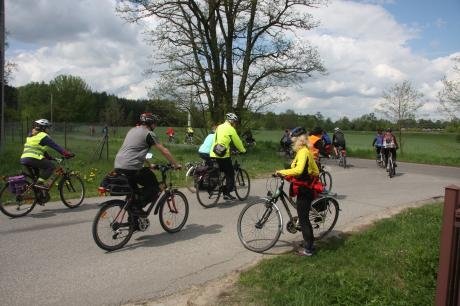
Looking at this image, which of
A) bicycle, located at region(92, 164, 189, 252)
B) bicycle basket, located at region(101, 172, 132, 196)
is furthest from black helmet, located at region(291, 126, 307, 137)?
bicycle basket, located at region(101, 172, 132, 196)

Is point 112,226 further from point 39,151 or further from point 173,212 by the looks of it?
point 39,151

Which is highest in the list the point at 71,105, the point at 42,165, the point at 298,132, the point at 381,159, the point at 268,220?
the point at 71,105

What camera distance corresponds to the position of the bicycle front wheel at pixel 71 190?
9.94m

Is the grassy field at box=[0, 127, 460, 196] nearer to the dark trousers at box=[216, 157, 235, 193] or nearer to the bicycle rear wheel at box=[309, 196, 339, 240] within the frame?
the dark trousers at box=[216, 157, 235, 193]

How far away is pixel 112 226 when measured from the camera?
6832 millimetres

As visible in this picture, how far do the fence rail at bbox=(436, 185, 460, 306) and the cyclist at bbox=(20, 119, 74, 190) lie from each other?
23.9ft

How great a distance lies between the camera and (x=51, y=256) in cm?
649

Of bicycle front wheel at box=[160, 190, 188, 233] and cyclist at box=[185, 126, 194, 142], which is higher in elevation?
cyclist at box=[185, 126, 194, 142]

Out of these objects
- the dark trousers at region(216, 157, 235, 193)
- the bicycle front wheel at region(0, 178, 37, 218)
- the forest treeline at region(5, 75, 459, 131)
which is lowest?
the bicycle front wheel at region(0, 178, 37, 218)

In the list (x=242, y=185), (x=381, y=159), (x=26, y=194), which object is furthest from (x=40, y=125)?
(x=381, y=159)

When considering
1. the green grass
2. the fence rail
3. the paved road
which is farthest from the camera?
the paved road

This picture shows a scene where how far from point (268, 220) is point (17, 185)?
501 centimetres

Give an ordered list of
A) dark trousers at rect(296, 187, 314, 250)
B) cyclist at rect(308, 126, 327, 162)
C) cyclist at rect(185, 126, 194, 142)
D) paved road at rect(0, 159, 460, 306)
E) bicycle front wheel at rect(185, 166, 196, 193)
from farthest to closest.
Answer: cyclist at rect(185, 126, 194, 142)
bicycle front wheel at rect(185, 166, 196, 193)
cyclist at rect(308, 126, 327, 162)
dark trousers at rect(296, 187, 314, 250)
paved road at rect(0, 159, 460, 306)

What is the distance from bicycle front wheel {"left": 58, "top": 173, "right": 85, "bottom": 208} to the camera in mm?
9938
